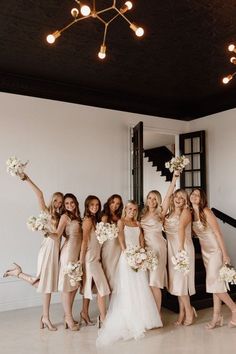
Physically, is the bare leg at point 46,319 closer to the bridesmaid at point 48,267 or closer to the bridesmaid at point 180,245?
the bridesmaid at point 48,267

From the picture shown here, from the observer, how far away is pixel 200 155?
620cm

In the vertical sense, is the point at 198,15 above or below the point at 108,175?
above

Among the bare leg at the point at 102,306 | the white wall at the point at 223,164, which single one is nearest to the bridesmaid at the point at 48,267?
the bare leg at the point at 102,306

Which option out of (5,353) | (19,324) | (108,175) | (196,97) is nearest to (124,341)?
(5,353)

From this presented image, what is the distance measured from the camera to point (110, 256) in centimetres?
396

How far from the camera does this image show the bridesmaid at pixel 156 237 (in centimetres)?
391

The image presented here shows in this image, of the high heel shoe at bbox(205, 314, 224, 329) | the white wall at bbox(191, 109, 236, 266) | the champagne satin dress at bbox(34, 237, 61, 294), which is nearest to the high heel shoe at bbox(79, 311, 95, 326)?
the champagne satin dress at bbox(34, 237, 61, 294)

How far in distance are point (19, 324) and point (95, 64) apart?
3451mm

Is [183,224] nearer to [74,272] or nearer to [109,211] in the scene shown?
[109,211]

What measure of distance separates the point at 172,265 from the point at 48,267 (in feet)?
4.90

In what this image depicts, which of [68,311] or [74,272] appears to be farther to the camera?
[68,311]

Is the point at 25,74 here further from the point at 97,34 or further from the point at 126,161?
the point at 126,161

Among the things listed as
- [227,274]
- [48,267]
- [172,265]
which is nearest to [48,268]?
[48,267]

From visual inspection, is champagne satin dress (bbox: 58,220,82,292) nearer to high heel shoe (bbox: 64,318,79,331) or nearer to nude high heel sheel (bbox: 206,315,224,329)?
high heel shoe (bbox: 64,318,79,331)
